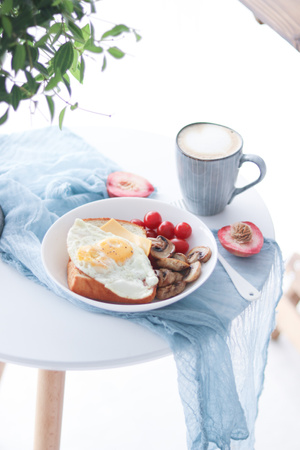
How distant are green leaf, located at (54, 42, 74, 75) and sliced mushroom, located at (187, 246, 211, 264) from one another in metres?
0.43

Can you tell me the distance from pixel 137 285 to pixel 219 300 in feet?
0.54

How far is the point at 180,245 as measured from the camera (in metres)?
1.14

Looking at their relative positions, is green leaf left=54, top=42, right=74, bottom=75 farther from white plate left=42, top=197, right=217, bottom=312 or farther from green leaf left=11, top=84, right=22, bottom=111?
white plate left=42, top=197, right=217, bottom=312

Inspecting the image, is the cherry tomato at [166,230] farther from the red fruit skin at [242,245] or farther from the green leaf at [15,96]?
the green leaf at [15,96]

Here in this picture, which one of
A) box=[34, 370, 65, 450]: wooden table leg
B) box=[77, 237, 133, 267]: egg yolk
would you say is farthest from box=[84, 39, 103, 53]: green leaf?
box=[34, 370, 65, 450]: wooden table leg

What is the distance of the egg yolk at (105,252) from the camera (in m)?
1.01

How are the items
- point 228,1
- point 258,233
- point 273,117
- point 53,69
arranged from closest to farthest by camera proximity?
point 53,69 < point 258,233 < point 273,117 < point 228,1

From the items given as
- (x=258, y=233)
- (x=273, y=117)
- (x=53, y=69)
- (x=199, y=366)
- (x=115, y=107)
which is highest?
(x=53, y=69)

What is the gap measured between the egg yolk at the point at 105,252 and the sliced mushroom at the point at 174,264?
7 cm

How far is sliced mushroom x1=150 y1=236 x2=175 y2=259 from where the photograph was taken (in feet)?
3.60

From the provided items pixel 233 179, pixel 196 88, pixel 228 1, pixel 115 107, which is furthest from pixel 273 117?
pixel 233 179

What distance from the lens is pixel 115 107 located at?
123 inches

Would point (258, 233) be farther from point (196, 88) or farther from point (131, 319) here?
point (196, 88)

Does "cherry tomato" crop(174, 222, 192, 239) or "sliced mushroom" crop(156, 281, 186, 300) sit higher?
"cherry tomato" crop(174, 222, 192, 239)
